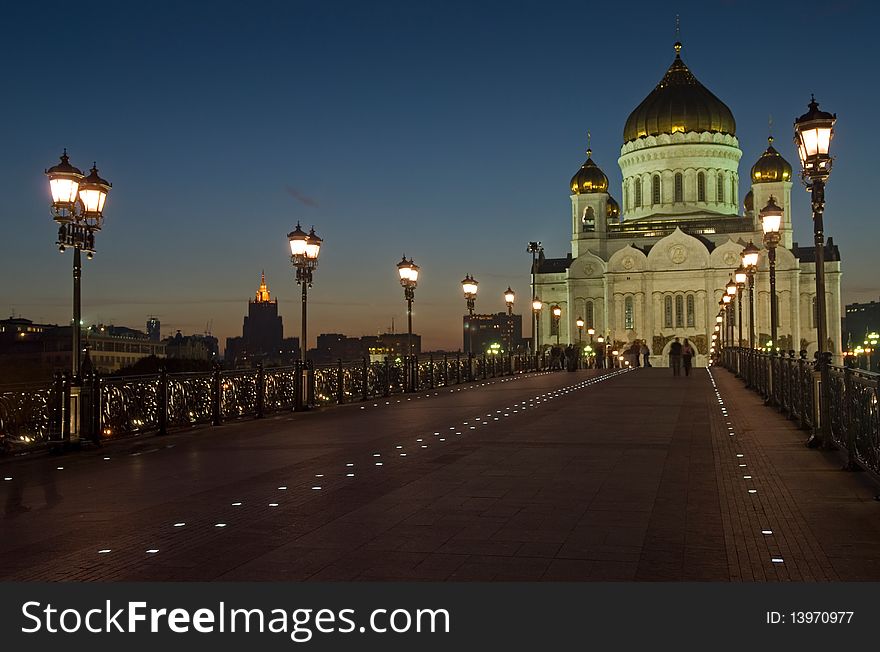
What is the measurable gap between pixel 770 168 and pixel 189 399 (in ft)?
284

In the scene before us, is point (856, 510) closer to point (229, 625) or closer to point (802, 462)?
point (802, 462)

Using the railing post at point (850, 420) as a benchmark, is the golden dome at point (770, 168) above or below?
above

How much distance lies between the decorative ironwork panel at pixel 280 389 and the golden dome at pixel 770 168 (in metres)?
82.1

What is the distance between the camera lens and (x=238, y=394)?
18875 millimetres

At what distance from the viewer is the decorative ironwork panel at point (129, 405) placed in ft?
48.6

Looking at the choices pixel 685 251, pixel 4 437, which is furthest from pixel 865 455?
pixel 685 251

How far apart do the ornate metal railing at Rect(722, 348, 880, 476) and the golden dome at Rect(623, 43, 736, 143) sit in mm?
77657

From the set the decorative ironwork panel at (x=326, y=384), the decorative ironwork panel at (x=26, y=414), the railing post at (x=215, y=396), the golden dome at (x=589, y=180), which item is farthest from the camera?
the golden dome at (x=589, y=180)

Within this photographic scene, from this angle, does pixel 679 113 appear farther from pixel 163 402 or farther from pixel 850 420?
pixel 850 420

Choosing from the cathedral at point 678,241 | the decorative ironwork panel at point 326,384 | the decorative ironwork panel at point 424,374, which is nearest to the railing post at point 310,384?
the decorative ironwork panel at point 326,384

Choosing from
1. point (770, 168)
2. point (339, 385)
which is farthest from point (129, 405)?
point (770, 168)

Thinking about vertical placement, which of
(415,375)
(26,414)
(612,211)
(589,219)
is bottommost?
(26,414)

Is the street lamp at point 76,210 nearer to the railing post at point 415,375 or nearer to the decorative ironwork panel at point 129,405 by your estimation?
the decorative ironwork panel at point 129,405

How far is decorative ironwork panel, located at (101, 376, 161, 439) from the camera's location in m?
14.8
